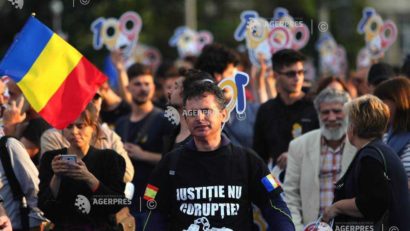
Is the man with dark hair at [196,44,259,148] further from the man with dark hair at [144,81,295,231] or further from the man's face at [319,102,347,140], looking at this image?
the man with dark hair at [144,81,295,231]

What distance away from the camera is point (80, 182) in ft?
24.5

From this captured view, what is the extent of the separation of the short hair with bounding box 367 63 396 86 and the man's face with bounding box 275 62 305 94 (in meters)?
0.81

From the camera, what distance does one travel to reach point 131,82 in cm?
1118

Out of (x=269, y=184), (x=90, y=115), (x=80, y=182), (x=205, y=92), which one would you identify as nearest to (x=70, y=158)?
(x=80, y=182)

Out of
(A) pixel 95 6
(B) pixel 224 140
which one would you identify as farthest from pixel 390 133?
(A) pixel 95 6

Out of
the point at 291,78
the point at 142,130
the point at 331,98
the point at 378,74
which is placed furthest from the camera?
the point at 378,74

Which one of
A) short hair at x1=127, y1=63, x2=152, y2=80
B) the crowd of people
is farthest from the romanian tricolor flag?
short hair at x1=127, y1=63, x2=152, y2=80

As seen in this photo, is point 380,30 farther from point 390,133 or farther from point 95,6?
point 95,6

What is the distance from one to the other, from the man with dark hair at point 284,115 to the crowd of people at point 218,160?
0.01 m

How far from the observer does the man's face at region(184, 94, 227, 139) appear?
6.27 m

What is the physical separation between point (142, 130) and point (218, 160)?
3991 mm

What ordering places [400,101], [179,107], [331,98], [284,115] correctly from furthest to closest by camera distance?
1. [284,115]
2. [331,98]
3. [179,107]
4. [400,101]

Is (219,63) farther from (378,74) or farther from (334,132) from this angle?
(378,74)

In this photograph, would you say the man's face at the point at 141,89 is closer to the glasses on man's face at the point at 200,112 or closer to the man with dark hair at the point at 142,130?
the man with dark hair at the point at 142,130
